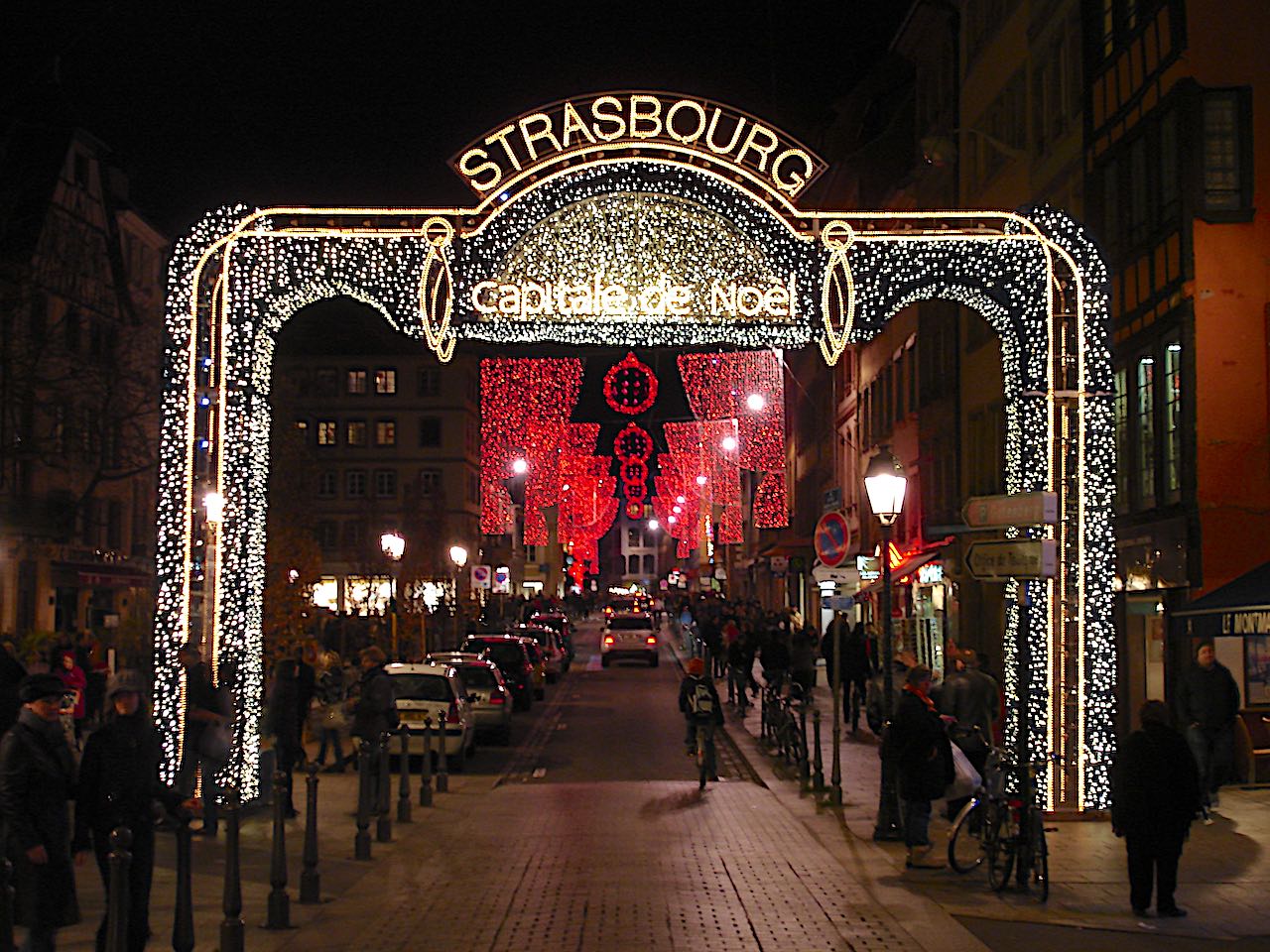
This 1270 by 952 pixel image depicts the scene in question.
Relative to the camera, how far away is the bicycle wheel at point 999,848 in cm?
1304

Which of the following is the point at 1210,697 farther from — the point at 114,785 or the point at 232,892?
the point at 114,785

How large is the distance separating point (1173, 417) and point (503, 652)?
711 inches

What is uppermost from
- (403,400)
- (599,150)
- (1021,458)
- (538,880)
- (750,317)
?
(403,400)

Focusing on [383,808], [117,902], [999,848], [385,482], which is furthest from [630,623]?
[117,902]

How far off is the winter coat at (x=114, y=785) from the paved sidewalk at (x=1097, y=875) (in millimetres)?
5679

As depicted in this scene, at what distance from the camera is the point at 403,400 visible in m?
90.4

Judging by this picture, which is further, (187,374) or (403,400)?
(403,400)

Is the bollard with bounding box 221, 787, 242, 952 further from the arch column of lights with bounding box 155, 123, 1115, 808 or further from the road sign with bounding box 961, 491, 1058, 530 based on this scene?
the arch column of lights with bounding box 155, 123, 1115, 808

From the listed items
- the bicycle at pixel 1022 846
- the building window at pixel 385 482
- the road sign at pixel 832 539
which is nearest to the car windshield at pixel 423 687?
the road sign at pixel 832 539

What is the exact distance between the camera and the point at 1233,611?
18609mm

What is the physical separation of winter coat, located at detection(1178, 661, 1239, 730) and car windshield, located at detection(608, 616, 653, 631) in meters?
40.9

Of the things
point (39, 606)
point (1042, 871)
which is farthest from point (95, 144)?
point (1042, 871)

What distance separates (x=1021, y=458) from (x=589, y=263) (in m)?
4.99

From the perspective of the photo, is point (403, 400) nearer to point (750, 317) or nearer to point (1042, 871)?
point (750, 317)
